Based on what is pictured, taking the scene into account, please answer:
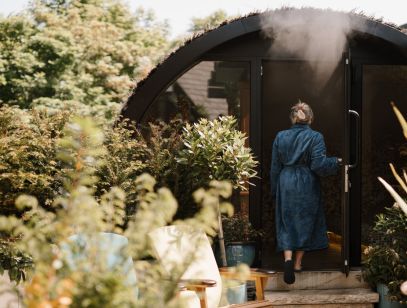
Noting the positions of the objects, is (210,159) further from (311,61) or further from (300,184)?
(311,61)

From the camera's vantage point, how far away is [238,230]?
726 cm

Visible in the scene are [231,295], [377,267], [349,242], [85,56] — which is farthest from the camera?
[85,56]

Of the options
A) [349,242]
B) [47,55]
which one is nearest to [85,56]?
[47,55]

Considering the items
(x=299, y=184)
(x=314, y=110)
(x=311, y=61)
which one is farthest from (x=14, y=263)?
(x=314, y=110)

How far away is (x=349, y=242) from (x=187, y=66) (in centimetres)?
249

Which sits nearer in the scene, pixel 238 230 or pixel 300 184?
pixel 300 184

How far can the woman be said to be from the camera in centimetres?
665

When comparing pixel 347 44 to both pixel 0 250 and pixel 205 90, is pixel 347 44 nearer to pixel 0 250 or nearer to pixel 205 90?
pixel 205 90

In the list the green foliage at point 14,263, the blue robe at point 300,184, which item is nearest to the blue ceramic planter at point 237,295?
the blue robe at point 300,184

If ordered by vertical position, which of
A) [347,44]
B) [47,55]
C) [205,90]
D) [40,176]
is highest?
[47,55]

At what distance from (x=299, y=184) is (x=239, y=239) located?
0.95 m

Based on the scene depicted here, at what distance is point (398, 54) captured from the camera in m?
7.64

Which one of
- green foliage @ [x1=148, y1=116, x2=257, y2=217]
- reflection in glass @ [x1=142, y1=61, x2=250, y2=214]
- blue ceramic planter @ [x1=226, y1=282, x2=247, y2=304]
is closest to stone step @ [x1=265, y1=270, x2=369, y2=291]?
reflection in glass @ [x1=142, y1=61, x2=250, y2=214]

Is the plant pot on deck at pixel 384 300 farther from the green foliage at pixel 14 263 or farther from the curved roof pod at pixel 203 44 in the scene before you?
the green foliage at pixel 14 263
